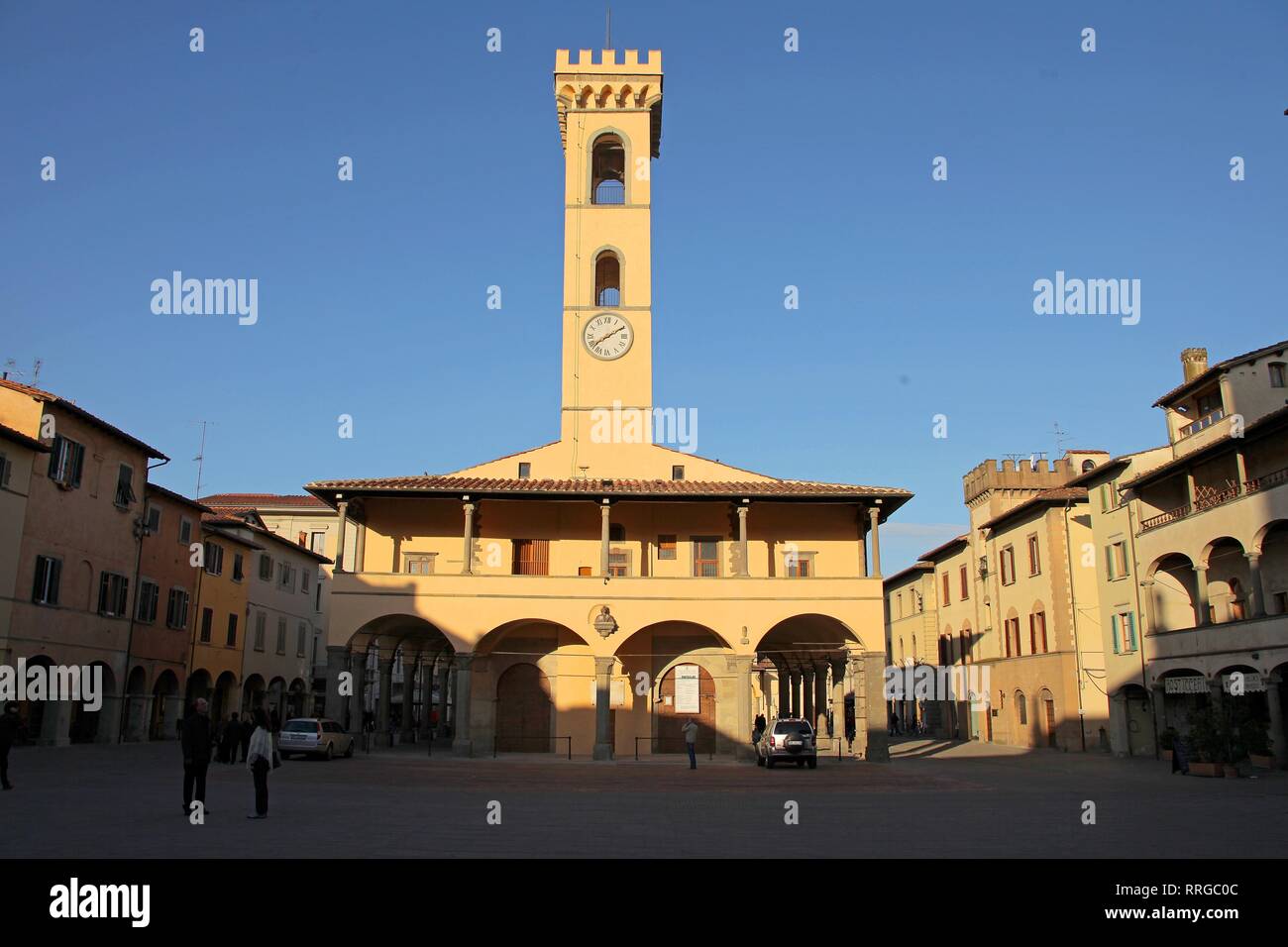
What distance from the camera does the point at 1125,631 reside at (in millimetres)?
35719

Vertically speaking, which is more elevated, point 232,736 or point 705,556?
point 705,556

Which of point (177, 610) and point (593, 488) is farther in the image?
point (177, 610)

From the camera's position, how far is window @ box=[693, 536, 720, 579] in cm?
3350

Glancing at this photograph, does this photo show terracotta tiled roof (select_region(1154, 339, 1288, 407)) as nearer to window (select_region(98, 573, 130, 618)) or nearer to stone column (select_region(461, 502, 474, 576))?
stone column (select_region(461, 502, 474, 576))

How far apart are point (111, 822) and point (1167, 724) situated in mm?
32309

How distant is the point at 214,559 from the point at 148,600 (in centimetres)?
637

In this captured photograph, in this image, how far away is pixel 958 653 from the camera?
50.3m

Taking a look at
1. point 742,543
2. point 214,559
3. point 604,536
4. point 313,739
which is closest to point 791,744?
point 742,543

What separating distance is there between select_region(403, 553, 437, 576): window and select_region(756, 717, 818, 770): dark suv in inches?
488

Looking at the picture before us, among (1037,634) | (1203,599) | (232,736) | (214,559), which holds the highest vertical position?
(214,559)

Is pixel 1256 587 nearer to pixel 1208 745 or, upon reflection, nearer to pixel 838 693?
pixel 1208 745

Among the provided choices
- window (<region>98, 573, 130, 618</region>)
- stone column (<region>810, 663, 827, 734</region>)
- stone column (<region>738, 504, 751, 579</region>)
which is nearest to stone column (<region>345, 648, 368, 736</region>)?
window (<region>98, 573, 130, 618</region>)
